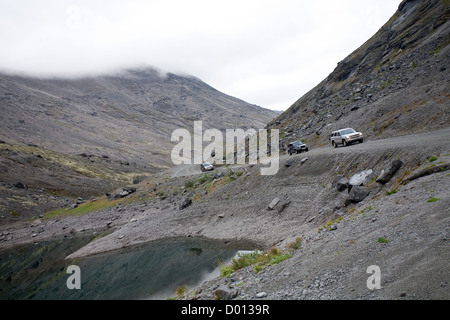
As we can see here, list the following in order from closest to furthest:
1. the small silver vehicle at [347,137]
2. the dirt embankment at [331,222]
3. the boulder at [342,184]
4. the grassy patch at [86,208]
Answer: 1. the dirt embankment at [331,222]
2. the boulder at [342,184]
3. the small silver vehicle at [347,137]
4. the grassy patch at [86,208]

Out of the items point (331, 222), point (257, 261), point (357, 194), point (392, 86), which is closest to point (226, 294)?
point (257, 261)

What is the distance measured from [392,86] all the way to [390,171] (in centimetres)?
3424

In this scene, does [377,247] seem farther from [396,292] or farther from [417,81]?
[417,81]

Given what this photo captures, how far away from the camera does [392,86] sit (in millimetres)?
47812

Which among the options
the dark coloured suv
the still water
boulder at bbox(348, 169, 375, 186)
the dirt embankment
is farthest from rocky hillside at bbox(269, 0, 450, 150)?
the still water

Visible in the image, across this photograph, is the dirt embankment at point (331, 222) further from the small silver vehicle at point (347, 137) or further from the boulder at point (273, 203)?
the small silver vehicle at point (347, 137)

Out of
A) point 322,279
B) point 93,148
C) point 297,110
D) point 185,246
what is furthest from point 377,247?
point 93,148

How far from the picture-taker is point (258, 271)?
15148mm

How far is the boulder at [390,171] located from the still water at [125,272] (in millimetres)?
13433

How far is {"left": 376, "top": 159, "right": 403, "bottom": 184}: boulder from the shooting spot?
20438 mm

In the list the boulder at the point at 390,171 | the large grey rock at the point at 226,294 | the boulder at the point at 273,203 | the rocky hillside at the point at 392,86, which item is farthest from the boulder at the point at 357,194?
the rocky hillside at the point at 392,86

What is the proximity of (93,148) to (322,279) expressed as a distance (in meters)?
183

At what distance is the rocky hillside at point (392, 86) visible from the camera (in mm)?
35806

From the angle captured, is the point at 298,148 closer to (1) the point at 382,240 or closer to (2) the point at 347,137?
(2) the point at 347,137
